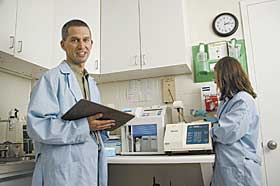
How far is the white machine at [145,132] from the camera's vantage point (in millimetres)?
1844

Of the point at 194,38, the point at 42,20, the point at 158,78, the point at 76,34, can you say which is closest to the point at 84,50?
the point at 76,34

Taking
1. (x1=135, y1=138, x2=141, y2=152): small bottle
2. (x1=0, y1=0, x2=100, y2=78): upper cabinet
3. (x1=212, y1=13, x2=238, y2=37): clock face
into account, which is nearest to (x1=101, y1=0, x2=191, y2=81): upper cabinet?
(x1=0, y1=0, x2=100, y2=78): upper cabinet

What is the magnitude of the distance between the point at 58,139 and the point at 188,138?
903mm

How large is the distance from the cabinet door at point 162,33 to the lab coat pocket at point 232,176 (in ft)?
2.87

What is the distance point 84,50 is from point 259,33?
4.93ft

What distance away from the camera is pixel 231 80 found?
1.53 metres

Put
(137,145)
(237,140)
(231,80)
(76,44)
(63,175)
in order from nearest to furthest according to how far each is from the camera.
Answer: (63,175) < (76,44) < (237,140) < (231,80) < (137,145)

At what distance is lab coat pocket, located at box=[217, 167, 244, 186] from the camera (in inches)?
53.7

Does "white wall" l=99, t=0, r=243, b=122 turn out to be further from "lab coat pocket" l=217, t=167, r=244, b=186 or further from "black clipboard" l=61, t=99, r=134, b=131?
"black clipboard" l=61, t=99, r=134, b=131

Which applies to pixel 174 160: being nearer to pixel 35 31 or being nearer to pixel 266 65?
pixel 266 65

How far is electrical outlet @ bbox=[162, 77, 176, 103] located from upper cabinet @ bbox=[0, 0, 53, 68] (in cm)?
A: 100

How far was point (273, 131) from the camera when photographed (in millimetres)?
1897

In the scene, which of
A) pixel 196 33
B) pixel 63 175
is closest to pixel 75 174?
pixel 63 175

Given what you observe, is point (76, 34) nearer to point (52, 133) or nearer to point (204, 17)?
point (52, 133)
